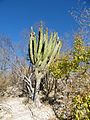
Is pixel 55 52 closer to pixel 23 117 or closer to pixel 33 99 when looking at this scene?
pixel 33 99

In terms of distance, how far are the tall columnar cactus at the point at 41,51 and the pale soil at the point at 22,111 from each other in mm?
1120

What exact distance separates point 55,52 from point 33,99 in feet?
7.89

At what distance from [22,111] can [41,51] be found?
3045 mm

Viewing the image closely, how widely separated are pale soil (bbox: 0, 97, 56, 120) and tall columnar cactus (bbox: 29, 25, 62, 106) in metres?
1.12

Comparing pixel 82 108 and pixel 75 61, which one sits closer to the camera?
pixel 82 108

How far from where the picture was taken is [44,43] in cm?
1260

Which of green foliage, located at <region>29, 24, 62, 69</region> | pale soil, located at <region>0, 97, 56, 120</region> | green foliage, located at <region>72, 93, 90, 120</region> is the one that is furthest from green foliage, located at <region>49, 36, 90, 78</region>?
green foliage, located at <region>72, 93, 90, 120</region>

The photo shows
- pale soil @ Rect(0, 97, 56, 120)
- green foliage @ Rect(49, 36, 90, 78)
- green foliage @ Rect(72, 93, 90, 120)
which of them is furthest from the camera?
pale soil @ Rect(0, 97, 56, 120)

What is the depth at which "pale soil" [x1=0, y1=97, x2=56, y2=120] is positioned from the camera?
33.4 feet

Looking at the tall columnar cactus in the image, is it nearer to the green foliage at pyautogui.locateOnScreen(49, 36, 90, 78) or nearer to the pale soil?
the pale soil

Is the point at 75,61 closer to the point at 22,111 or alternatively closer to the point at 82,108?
the point at 22,111

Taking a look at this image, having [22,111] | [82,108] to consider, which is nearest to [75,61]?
[22,111]

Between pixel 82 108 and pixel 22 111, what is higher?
pixel 82 108

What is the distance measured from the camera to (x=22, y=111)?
10984 mm
